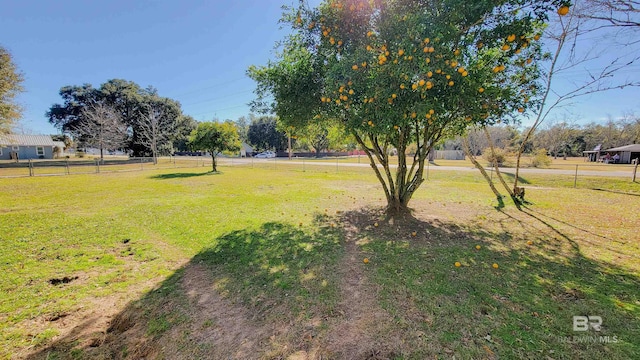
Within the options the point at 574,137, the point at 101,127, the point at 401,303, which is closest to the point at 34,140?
the point at 101,127

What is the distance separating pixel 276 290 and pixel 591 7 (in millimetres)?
6491

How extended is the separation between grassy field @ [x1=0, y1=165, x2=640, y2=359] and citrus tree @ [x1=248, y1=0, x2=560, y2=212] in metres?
2.13

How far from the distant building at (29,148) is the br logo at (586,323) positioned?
49807mm

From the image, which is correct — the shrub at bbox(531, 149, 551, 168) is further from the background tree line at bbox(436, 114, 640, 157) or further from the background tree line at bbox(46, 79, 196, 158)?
the background tree line at bbox(46, 79, 196, 158)

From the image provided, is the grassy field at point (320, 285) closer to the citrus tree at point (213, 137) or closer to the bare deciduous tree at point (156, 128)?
the citrus tree at point (213, 137)

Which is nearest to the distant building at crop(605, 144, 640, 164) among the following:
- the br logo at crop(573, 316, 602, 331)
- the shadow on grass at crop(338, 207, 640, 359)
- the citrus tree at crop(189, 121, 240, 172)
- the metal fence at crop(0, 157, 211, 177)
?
the shadow on grass at crop(338, 207, 640, 359)

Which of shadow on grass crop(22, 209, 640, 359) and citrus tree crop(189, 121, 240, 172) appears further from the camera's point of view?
citrus tree crop(189, 121, 240, 172)

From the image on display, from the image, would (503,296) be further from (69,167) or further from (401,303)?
(69,167)

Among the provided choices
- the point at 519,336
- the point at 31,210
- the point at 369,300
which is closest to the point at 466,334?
the point at 519,336

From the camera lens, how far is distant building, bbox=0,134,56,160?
3219cm

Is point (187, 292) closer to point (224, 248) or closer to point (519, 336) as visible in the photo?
point (224, 248)

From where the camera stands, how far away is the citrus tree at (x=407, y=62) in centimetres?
321

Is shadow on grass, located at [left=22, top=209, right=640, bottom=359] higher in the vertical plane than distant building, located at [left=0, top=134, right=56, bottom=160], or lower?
lower

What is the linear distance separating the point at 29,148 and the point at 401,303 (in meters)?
51.4
